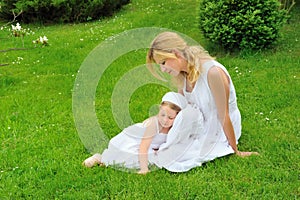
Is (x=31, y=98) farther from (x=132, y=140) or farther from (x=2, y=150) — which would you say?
(x=132, y=140)

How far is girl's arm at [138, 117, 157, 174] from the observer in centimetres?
339

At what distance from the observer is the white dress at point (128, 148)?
137 inches

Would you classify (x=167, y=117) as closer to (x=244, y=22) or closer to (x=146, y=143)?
(x=146, y=143)

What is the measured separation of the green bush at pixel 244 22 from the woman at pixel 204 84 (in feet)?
8.73

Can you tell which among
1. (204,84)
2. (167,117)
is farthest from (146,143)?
(204,84)

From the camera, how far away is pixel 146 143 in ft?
11.6

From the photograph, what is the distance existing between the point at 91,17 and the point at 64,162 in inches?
251

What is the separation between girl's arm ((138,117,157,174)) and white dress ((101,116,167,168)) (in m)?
0.03

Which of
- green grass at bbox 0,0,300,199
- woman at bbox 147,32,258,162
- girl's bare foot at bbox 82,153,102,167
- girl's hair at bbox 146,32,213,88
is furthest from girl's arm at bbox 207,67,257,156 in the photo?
girl's bare foot at bbox 82,153,102,167

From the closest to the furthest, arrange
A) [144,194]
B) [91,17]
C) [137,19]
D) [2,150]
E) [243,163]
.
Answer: [144,194] < [243,163] < [2,150] < [137,19] < [91,17]

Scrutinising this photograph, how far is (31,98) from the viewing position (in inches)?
205

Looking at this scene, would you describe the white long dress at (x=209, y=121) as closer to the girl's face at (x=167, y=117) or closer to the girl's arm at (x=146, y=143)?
the girl's face at (x=167, y=117)

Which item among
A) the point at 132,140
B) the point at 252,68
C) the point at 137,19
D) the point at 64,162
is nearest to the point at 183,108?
the point at 132,140

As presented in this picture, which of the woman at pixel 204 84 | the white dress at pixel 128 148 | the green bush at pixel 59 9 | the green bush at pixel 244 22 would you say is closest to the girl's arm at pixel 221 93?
the woman at pixel 204 84
